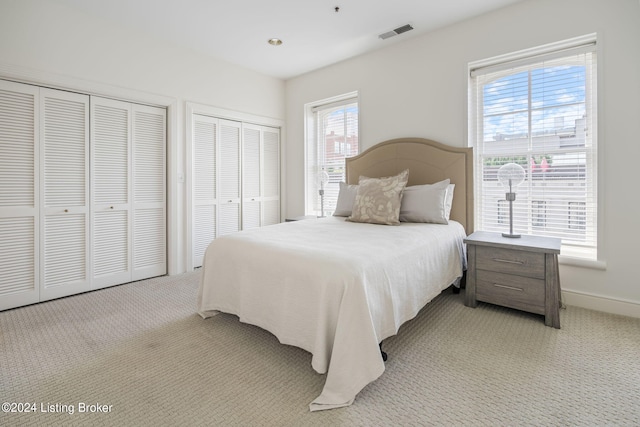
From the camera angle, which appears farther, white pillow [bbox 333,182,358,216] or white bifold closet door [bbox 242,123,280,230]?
white bifold closet door [bbox 242,123,280,230]

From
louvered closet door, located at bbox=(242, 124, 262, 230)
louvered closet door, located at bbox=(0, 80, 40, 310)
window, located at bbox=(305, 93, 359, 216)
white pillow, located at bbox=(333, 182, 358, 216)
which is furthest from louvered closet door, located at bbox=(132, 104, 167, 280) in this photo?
white pillow, located at bbox=(333, 182, 358, 216)

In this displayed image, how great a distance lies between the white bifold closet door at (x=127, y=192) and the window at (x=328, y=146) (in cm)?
199

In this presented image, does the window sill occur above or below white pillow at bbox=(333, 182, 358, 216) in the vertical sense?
below

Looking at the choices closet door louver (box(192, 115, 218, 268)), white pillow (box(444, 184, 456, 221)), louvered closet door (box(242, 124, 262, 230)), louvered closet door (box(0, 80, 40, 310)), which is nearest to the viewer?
louvered closet door (box(0, 80, 40, 310))

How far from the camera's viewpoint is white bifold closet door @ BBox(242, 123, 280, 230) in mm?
4456

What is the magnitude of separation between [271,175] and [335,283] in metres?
3.49

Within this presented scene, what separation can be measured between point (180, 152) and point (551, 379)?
3894mm

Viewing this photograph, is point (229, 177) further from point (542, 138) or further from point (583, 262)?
point (583, 262)

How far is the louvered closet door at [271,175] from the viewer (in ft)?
15.5

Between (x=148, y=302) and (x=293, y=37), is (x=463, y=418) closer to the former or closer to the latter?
(x=148, y=302)

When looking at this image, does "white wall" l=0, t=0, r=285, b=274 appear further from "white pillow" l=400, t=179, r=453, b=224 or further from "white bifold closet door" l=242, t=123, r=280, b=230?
"white pillow" l=400, t=179, r=453, b=224

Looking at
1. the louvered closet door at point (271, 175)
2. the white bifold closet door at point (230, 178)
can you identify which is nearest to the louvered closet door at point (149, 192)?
the white bifold closet door at point (230, 178)

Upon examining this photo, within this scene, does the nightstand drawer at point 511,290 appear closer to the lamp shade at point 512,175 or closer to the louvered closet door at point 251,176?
the lamp shade at point 512,175

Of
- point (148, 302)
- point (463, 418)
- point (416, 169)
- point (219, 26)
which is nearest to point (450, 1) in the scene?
point (416, 169)
